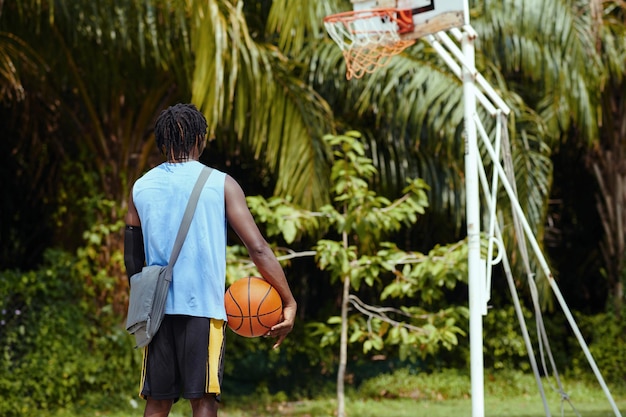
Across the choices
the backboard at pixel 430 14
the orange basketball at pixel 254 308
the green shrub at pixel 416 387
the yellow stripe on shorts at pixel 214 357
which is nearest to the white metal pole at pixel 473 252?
the backboard at pixel 430 14

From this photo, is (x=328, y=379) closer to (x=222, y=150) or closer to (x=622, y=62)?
(x=222, y=150)

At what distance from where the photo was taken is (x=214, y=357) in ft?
12.7

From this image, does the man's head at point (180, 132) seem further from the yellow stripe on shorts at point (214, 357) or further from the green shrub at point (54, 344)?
the green shrub at point (54, 344)

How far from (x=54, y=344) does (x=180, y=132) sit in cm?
583

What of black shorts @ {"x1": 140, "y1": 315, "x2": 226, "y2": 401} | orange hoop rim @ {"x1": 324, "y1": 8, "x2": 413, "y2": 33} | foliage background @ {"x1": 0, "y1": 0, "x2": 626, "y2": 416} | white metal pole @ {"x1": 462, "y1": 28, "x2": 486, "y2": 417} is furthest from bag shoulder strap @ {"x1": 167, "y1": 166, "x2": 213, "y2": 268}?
foliage background @ {"x1": 0, "y1": 0, "x2": 626, "y2": 416}

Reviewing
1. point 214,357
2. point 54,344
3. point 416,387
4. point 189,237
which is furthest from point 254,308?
point 416,387

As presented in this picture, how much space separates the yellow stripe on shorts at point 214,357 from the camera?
3846mm

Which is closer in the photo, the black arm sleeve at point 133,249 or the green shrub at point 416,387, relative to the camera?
the black arm sleeve at point 133,249

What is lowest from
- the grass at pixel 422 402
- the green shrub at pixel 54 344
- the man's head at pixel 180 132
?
the grass at pixel 422 402

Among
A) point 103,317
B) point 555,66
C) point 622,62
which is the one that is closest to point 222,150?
point 103,317

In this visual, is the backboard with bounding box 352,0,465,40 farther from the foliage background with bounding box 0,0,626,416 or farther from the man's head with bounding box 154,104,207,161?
the man's head with bounding box 154,104,207,161

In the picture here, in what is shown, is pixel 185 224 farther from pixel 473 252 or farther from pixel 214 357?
pixel 473 252

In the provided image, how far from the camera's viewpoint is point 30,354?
9.15m

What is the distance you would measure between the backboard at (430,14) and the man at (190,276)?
2.78m
